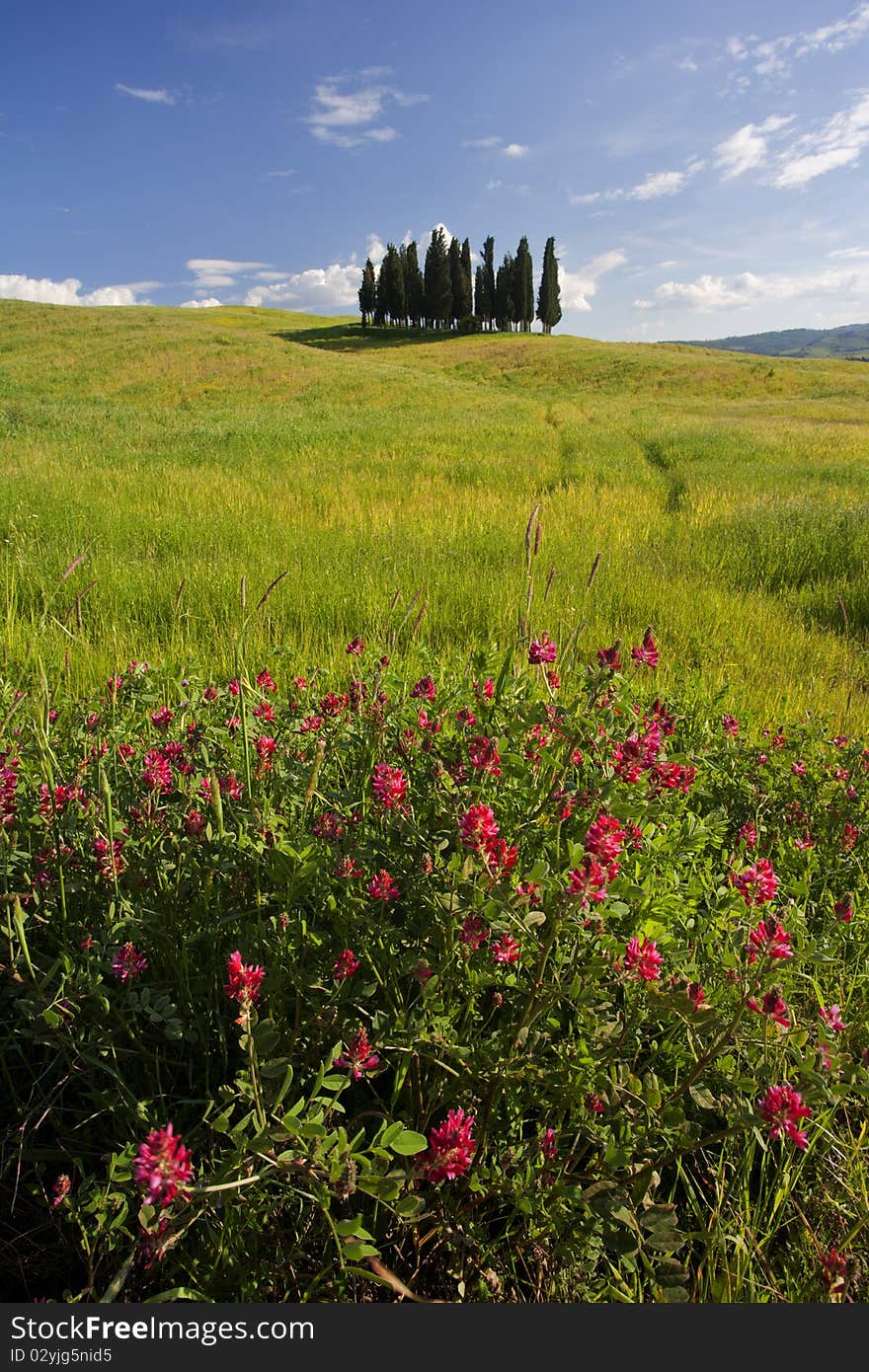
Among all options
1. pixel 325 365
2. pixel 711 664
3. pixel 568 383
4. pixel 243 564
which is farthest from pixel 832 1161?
pixel 568 383

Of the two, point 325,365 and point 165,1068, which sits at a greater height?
point 325,365

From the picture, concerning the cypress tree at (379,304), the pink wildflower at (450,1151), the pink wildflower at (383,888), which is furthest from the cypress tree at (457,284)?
the pink wildflower at (450,1151)

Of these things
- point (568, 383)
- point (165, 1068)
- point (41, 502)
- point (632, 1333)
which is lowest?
point (632, 1333)

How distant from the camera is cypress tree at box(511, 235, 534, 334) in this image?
6469 centimetres

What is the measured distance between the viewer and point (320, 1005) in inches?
52.5

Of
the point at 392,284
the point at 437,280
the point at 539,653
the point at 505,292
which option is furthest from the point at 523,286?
the point at 539,653

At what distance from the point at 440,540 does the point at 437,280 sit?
70.0 m

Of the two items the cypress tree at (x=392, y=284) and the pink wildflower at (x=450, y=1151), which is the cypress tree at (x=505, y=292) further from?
the pink wildflower at (x=450, y=1151)

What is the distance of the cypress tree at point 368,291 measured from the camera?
71.5 metres

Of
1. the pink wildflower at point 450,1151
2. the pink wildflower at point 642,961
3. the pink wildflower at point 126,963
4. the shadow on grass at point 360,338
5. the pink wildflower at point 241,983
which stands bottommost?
the pink wildflower at point 450,1151

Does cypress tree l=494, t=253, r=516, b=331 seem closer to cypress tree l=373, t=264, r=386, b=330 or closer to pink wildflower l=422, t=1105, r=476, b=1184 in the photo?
cypress tree l=373, t=264, r=386, b=330

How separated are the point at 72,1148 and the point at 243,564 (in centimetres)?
453

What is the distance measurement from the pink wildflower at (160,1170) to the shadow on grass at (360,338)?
63196 millimetres

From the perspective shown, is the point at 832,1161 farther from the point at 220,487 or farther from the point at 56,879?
the point at 220,487
